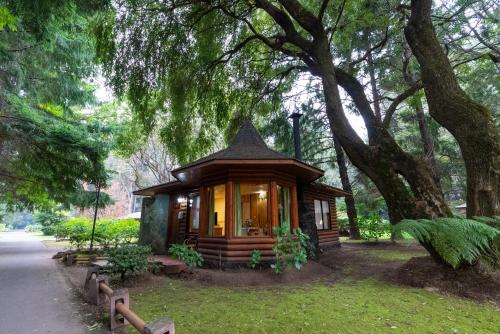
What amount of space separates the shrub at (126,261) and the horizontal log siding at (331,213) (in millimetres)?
7260

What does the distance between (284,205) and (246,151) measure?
206 cm

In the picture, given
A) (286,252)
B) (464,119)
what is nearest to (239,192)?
(286,252)

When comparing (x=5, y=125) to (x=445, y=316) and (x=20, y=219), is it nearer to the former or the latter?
(x=445, y=316)

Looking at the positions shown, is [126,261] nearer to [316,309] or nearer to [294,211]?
[316,309]

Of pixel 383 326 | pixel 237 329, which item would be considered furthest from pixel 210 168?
pixel 383 326

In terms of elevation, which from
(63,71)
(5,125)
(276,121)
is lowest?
(5,125)

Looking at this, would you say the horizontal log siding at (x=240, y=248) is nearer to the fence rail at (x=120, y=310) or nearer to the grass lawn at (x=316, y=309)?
the grass lawn at (x=316, y=309)

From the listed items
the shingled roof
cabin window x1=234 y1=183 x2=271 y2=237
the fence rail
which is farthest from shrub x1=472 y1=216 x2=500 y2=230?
cabin window x1=234 y1=183 x2=271 y2=237

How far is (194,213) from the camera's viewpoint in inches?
446

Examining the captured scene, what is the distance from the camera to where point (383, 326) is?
350cm

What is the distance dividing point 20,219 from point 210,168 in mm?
89487

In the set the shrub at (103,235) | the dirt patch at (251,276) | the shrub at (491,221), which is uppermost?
the shrub at (491,221)

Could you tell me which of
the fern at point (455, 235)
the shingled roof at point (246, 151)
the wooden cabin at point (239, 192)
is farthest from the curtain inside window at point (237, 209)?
the fern at point (455, 235)

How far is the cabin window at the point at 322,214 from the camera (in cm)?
1273
